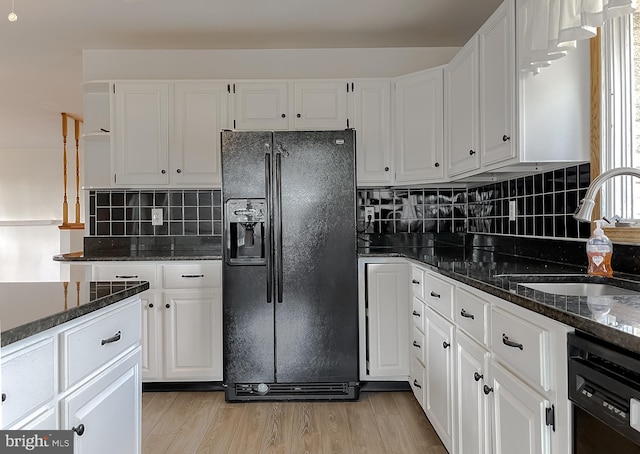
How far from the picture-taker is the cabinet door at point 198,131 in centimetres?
330

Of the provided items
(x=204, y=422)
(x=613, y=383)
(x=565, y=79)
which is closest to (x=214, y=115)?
(x=204, y=422)

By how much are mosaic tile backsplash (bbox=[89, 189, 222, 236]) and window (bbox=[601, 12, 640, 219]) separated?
2.59m

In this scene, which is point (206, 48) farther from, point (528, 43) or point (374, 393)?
point (374, 393)

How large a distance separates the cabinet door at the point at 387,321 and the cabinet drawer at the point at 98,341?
1667mm

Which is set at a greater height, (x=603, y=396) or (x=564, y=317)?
(x=564, y=317)

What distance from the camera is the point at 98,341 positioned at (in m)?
1.27

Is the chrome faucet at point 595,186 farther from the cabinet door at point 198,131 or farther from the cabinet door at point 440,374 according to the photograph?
the cabinet door at point 198,131

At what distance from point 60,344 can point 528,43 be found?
192 centimetres

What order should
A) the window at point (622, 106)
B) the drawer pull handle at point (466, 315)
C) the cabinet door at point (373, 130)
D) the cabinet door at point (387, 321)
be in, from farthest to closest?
the cabinet door at point (373, 130) < the cabinet door at point (387, 321) < the window at point (622, 106) < the drawer pull handle at point (466, 315)

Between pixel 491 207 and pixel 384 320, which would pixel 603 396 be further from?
pixel 491 207

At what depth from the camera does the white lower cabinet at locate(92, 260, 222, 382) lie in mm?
2992

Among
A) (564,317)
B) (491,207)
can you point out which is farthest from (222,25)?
(564,317)

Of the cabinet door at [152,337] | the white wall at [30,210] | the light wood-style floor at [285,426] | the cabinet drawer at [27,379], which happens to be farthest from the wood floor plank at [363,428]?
the white wall at [30,210]

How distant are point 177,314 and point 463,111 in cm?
215
